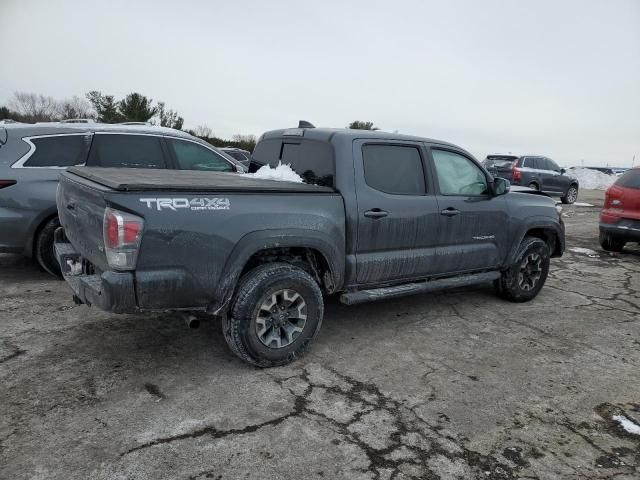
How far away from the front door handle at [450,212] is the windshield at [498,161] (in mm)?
14482

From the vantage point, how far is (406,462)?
→ 8.63 ft

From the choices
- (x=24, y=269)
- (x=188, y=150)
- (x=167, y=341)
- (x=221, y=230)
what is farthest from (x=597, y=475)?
(x=24, y=269)

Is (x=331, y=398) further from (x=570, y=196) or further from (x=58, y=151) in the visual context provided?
(x=570, y=196)

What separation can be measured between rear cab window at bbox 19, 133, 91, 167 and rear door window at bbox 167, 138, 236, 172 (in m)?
1.05

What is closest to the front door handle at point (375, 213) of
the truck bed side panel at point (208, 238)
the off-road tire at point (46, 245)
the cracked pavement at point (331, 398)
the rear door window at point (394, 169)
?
the rear door window at point (394, 169)

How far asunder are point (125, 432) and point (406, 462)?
1618 millimetres

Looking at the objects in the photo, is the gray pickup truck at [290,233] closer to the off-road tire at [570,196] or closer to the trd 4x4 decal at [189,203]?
the trd 4x4 decal at [189,203]

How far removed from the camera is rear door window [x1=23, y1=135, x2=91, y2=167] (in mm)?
5430

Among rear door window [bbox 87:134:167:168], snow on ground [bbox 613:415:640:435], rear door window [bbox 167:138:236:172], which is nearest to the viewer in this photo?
snow on ground [bbox 613:415:640:435]

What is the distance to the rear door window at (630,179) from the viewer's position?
7.82 m

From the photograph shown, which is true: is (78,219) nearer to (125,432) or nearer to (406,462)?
(125,432)

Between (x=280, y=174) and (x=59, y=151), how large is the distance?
2921 millimetres

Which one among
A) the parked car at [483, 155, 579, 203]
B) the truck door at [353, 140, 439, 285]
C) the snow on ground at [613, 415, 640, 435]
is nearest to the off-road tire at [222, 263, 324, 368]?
the truck door at [353, 140, 439, 285]

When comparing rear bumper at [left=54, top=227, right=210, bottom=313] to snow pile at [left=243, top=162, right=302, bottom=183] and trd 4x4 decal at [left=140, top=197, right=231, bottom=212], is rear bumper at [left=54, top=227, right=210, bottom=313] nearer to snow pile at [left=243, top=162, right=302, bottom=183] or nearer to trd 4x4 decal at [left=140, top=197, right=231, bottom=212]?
trd 4x4 decal at [left=140, top=197, right=231, bottom=212]
